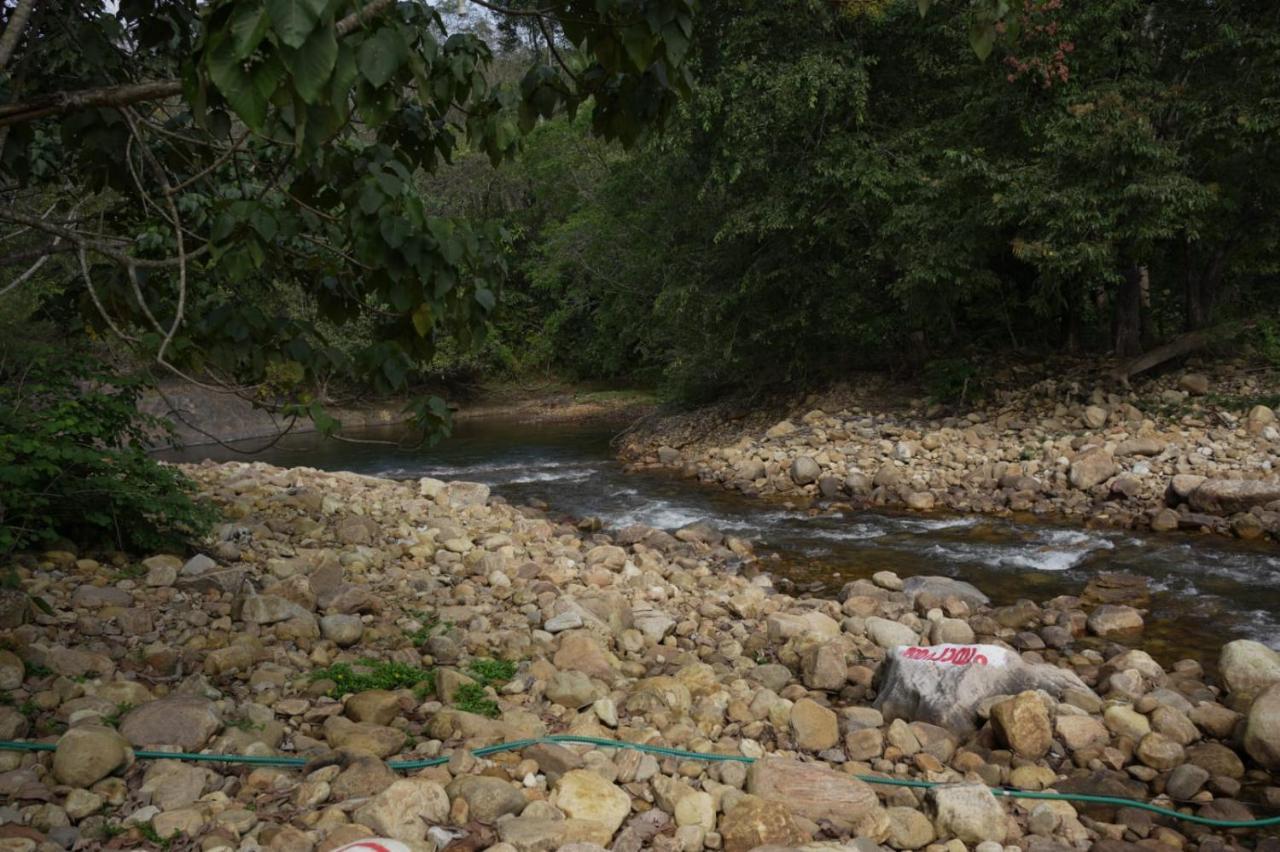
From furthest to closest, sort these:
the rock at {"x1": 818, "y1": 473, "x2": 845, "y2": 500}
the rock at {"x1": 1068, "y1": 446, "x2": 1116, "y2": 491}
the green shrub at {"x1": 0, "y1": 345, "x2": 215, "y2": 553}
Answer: the rock at {"x1": 818, "y1": 473, "x2": 845, "y2": 500}, the rock at {"x1": 1068, "y1": 446, "x2": 1116, "y2": 491}, the green shrub at {"x1": 0, "y1": 345, "x2": 215, "y2": 553}

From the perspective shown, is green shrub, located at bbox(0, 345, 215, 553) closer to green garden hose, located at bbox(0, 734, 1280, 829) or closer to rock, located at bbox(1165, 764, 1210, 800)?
green garden hose, located at bbox(0, 734, 1280, 829)

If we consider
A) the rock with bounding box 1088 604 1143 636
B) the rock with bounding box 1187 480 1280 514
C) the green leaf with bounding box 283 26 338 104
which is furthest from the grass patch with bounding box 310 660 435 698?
the rock with bounding box 1187 480 1280 514

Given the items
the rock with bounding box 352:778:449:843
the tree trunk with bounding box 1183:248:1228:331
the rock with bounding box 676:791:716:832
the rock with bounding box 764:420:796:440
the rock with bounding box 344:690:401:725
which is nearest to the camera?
the rock with bounding box 352:778:449:843

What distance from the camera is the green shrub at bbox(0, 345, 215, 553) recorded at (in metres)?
4.19

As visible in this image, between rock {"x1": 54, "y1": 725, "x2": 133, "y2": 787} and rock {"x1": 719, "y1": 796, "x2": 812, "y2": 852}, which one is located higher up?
rock {"x1": 54, "y1": 725, "x2": 133, "y2": 787}

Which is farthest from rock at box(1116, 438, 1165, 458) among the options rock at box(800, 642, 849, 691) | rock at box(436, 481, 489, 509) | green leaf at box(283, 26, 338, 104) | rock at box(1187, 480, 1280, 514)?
green leaf at box(283, 26, 338, 104)

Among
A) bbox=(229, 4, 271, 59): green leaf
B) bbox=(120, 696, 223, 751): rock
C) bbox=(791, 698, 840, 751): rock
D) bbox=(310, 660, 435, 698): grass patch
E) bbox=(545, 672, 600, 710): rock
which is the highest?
bbox=(229, 4, 271, 59): green leaf

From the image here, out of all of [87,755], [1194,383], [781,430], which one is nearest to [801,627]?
[87,755]

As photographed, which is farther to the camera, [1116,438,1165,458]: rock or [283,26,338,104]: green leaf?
[1116,438,1165,458]: rock

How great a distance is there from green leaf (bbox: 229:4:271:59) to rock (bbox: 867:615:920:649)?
4817mm

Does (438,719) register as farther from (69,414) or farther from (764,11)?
(764,11)

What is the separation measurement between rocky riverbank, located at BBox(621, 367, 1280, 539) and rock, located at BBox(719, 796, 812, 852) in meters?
6.74

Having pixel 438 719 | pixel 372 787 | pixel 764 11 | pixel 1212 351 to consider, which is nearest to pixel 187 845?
pixel 372 787

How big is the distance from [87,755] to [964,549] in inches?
275
